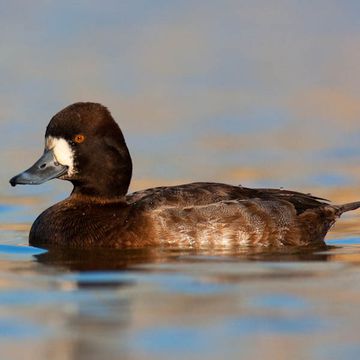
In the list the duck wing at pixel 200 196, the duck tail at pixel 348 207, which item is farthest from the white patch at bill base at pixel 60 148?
the duck tail at pixel 348 207

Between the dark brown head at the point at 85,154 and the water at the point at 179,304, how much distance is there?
67 centimetres

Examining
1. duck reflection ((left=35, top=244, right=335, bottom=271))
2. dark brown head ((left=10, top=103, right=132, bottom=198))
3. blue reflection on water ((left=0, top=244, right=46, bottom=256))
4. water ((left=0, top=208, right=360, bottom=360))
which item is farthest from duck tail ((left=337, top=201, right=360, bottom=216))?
blue reflection on water ((left=0, top=244, right=46, bottom=256))

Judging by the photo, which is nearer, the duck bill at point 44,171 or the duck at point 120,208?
the duck at point 120,208

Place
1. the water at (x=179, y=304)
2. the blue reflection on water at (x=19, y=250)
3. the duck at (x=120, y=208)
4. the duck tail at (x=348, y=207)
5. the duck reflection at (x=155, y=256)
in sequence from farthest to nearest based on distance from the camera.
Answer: the duck tail at (x=348, y=207)
the duck at (x=120, y=208)
the blue reflection on water at (x=19, y=250)
the duck reflection at (x=155, y=256)
the water at (x=179, y=304)

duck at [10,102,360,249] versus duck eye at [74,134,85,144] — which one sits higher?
duck eye at [74,134,85,144]

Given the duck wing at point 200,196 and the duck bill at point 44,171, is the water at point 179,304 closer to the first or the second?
the duck wing at point 200,196

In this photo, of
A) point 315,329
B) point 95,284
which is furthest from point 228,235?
point 315,329

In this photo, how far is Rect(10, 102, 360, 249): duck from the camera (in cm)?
933

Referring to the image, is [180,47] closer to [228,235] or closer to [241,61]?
[241,61]

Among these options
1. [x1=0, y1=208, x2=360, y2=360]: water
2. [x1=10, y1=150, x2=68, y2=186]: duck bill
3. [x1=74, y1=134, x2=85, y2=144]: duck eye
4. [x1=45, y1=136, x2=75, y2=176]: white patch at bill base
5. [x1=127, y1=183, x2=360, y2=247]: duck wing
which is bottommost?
[x1=0, y1=208, x2=360, y2=360]: water

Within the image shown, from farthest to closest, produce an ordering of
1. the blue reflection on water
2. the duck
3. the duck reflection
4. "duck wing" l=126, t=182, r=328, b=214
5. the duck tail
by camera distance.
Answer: the duck tail < "duck wing" l=126, t=182, r=328, b=214 < the duck < the blue reflection on water < the duck reflection

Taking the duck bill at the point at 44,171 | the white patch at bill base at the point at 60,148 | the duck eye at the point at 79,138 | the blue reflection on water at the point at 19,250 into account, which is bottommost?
the blue reflection on water at the point at 19,250

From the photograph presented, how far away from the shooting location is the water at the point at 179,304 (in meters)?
6.14

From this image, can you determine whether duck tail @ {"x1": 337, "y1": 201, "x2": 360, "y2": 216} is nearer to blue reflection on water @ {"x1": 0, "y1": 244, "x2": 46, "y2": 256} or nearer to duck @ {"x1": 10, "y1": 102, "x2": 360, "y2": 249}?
duck @ {"x1": 10, "y1": 102, "x2": 360, "y2": 249}
